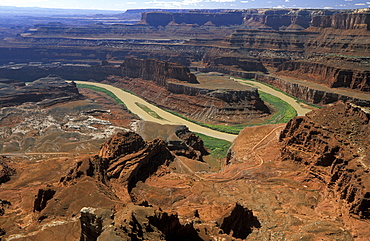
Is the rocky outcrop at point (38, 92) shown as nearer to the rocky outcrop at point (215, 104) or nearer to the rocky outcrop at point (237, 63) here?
the rocky outcrop at point (215, 104)

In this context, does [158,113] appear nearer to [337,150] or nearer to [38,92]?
[38,92]

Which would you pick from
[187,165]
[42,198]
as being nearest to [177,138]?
[187,165]

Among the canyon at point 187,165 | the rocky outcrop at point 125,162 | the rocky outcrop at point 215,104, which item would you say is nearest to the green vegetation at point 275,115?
the canyon at point 187,165

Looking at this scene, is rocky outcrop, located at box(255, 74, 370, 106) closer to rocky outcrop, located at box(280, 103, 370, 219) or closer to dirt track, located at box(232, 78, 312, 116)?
dirt track, located at box(232, 78, 312, 116)

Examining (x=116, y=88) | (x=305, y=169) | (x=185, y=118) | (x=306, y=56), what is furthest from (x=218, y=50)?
(x=305, y=169)

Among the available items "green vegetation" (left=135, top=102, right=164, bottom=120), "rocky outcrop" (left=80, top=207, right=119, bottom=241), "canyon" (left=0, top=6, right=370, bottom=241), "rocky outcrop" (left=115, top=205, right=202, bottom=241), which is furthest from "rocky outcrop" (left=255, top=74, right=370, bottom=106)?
"rocky outcrop" (left=80, top=207, right=119, bottom=241)

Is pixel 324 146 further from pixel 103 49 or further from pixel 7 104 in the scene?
pixel 103 49
